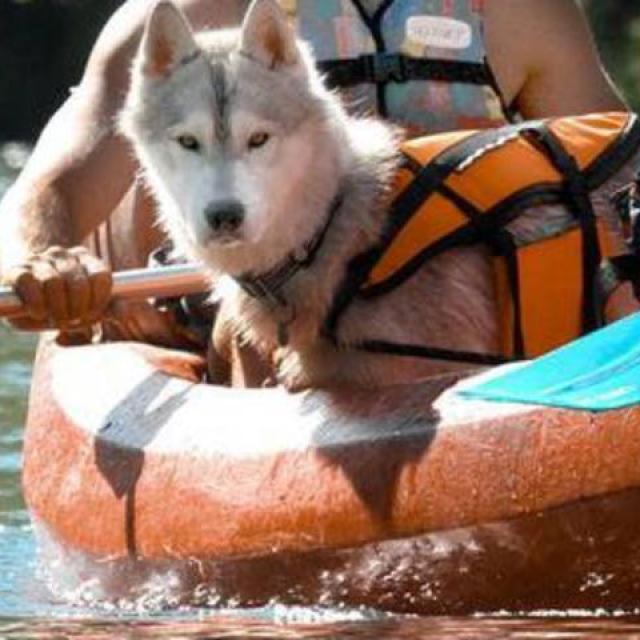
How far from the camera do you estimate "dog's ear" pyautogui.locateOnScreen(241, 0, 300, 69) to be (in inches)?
264

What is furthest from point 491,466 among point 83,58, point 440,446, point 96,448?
point 83,58

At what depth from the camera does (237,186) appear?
21.5 ft

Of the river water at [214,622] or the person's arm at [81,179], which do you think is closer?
the river water at [214,622]

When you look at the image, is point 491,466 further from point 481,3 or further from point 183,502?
point 481,3

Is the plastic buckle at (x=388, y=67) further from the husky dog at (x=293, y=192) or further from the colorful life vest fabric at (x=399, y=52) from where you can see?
the husky dog at (x=293, y=192)

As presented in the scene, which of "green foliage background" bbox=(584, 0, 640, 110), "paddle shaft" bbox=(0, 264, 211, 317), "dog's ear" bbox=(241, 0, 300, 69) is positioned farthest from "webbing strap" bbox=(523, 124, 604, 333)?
"green foliage background" bbox=(584, 0, 640, 110)

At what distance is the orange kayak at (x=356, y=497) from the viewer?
591cm

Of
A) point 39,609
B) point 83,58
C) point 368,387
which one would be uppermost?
point 368,387

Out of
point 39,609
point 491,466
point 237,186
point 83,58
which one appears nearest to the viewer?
point 491,466

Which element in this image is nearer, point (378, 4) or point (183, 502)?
point (183, 502)

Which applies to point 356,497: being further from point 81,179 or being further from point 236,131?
point 81,179

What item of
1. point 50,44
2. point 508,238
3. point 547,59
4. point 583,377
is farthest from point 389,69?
point 50,44

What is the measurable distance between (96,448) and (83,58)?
17.7 m

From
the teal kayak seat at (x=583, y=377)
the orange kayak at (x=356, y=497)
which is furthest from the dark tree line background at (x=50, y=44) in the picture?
the teal kayak seat at (x=583, y=377)
